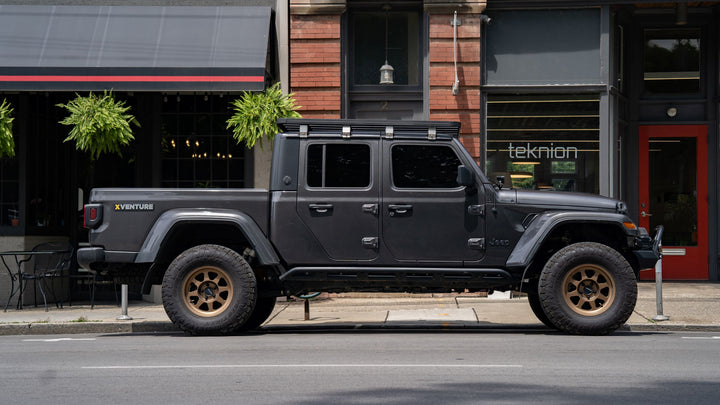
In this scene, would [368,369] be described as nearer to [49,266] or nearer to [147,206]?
[147,206]

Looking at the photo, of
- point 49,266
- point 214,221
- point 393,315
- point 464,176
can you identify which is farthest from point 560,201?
point 49,266

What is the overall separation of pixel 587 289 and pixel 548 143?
17.2 feet

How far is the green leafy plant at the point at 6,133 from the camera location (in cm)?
1319

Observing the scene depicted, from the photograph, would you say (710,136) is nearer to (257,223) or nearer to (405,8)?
(405,8)

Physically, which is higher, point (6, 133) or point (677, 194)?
point (6, 133)

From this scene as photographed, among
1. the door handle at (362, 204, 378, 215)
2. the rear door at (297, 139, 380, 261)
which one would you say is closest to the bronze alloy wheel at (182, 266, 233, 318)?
the rear door at (297, 139, 380, 261)

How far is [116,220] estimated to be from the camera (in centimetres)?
973

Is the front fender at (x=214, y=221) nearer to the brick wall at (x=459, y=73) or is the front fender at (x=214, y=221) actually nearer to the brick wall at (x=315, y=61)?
the brick wall at (x=315, y=61)

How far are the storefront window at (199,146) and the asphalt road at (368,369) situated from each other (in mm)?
5158

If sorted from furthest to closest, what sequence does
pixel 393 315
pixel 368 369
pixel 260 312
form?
pixel 393 315 < pixel 260 312 < pixel 368 369

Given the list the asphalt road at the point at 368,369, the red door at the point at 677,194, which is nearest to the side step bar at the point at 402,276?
the asphalt road at the point at 368,369

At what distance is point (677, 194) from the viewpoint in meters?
15.5

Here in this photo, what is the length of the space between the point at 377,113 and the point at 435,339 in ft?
19.7

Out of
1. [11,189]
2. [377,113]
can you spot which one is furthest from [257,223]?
[11,189]
